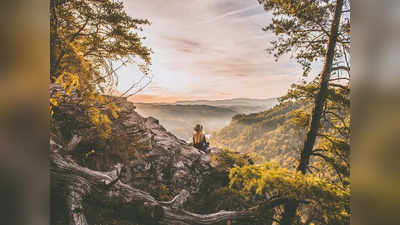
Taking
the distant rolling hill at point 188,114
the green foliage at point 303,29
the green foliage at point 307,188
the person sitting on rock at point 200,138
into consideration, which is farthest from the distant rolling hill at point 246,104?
the green foliage at point 307,188

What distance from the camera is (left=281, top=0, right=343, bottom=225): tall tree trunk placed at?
5.83 ft

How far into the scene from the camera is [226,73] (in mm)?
2129

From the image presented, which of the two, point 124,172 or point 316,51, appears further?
point 124,172

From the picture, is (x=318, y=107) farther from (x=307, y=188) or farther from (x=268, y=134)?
(x=307, y=188)

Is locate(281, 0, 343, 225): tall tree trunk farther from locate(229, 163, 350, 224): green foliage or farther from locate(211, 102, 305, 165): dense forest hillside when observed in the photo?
locate(229, 163, 350, 224): green foliage

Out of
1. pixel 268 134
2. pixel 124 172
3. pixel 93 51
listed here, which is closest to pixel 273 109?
pixel 268 134

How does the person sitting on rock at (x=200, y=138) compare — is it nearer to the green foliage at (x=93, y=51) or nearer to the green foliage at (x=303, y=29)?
the green foliage at (x=93, y=51)

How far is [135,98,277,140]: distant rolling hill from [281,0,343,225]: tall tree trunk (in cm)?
79

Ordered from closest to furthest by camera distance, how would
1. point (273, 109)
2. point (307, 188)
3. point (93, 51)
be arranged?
point (307, 188)
point (273, 109)
point (93, 51)

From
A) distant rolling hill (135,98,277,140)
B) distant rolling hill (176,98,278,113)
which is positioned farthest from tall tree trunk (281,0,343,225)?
distant rolling hill (135,98,277,140)

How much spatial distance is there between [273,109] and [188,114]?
3.07ft

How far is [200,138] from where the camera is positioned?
2244 millimetres
